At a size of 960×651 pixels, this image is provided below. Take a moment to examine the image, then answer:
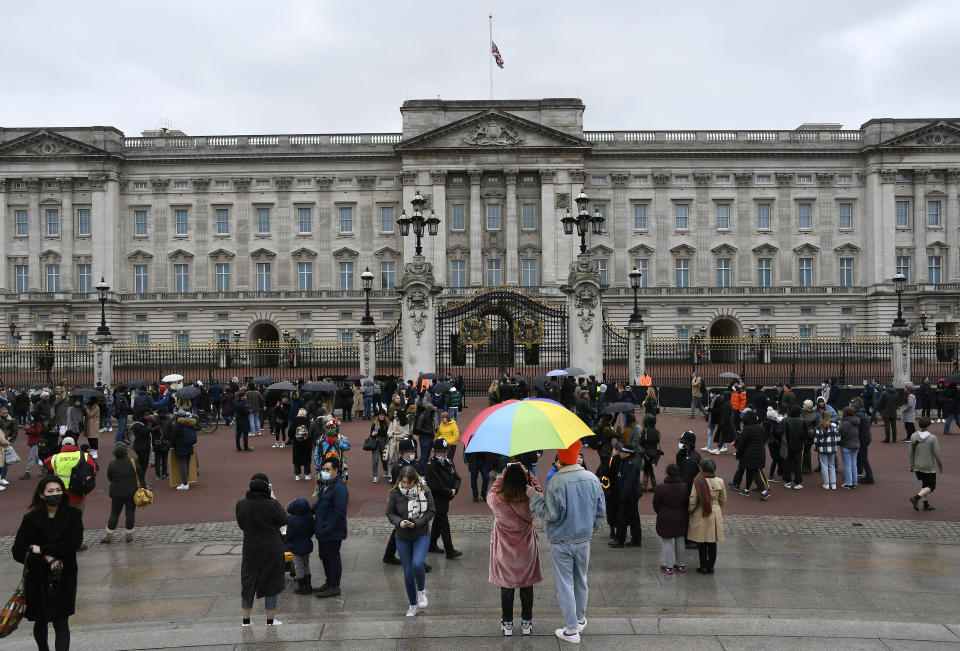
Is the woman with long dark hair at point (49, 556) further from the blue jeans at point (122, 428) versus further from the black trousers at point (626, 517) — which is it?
the blue jeans at point (122, 428)

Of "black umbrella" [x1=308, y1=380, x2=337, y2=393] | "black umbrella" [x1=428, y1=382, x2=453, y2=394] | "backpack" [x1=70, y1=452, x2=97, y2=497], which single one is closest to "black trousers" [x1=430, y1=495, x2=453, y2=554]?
"backpack" [x1=70, y1=452, x2=97, y2=497]

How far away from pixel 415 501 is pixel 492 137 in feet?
163

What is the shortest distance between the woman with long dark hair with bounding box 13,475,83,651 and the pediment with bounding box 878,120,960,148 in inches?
2408

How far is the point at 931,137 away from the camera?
182 feet

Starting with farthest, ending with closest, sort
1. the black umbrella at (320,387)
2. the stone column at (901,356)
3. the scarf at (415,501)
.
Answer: the stone column at (901,356) → the black umbrella at (320,387) → the scarf at (415,501)

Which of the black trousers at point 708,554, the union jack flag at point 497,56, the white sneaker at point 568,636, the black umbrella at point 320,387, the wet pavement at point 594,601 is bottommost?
the wet pavement at point 594,601

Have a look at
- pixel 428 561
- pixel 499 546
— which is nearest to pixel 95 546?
pixel 428 561

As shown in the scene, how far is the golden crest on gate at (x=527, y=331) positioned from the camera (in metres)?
28.4

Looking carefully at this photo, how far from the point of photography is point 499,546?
7.12 m

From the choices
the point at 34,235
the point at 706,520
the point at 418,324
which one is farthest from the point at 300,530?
the point at 34,235

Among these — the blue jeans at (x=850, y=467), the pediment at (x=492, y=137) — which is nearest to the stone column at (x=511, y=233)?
the pediment at (x=492, y=137)

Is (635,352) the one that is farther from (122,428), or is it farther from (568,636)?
(568,636)

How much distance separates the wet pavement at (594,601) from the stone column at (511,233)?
45.2 metres

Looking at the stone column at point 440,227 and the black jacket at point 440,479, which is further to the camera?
the stone column at point 440,227
